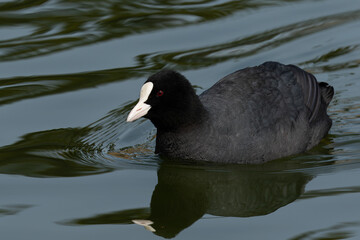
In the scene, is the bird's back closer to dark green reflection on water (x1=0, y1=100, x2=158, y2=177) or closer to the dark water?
the dark water

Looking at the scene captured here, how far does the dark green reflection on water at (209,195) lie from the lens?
6094 millimetres

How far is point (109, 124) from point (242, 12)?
3936 mm

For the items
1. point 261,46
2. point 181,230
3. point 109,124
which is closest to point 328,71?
point 261,46

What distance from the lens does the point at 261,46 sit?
33.9ft

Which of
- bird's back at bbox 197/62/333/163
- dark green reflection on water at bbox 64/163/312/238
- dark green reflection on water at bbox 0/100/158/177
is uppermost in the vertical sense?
bird's back at bbox 197/62/333/163

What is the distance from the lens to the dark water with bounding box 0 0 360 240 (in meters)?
6.09

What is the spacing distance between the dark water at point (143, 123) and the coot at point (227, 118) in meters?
0.17

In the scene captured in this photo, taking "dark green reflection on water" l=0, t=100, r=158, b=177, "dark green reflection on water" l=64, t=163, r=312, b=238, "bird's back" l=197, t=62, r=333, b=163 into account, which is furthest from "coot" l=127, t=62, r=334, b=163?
"dark green reflection on water" l=0, t=100, r=158, b=177

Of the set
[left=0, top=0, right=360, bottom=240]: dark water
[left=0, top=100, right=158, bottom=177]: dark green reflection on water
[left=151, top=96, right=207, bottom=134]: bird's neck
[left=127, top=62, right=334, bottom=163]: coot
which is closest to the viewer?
[left=0, top=0, right=360, bottom=240]: dark water

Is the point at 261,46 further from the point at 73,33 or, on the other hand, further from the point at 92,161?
the point at 92,161

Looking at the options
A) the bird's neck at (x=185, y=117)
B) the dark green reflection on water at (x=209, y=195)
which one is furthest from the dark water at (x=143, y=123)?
the bird's neck at (x=185, y=117)

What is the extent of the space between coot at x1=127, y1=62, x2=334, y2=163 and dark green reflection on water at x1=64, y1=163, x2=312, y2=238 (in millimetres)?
167

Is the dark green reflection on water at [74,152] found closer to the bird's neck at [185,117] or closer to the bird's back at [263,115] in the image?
the bird's neck at [185,117]

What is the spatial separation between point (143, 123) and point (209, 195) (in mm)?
2192
